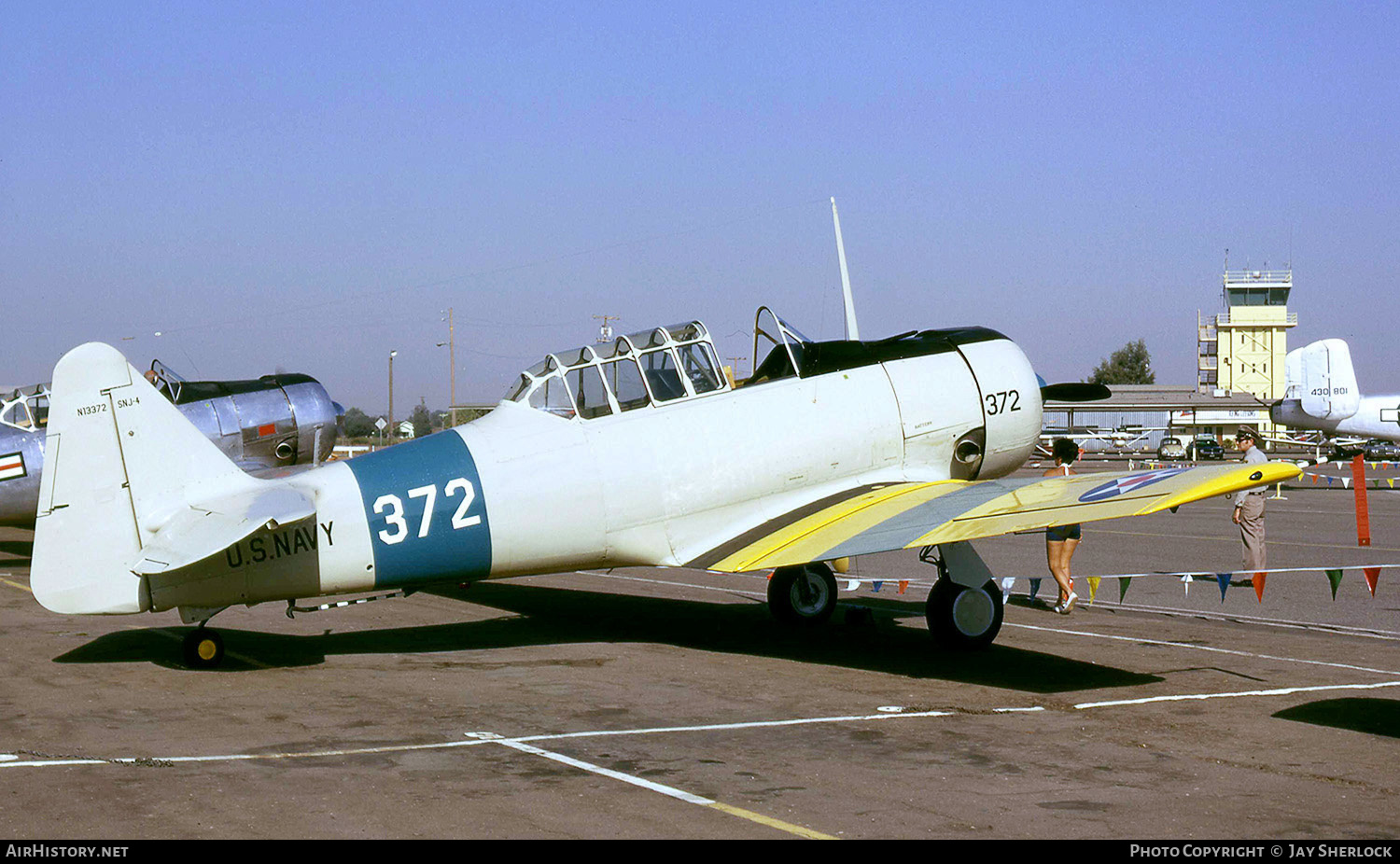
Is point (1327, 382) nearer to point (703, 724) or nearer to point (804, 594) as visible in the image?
point (804, 594)

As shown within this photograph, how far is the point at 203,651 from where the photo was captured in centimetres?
848

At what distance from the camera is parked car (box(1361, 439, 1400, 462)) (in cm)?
6444

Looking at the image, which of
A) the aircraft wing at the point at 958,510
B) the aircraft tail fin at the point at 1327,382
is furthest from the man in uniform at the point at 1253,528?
the aircraft tail fin at the point at 1327,382

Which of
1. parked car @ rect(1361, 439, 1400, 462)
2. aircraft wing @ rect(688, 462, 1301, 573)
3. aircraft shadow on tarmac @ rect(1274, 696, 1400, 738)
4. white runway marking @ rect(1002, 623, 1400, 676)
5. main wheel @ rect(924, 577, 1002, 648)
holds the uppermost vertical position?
aircraft wing @ rect(688, 462, 1301, 573)

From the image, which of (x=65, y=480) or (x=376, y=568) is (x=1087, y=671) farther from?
(x=65, y=480)

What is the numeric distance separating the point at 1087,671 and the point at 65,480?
23.5 ft

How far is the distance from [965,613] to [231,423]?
1170cm

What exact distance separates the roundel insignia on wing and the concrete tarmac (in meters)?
1.28

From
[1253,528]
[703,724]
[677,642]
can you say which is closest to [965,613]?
[677,642]

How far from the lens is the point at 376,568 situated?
8.55 m

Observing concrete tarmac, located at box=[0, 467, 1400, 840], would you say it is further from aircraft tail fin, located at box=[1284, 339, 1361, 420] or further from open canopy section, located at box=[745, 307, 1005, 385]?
aircraft tail fin, located at box=[1284, 339, 1361, 420]

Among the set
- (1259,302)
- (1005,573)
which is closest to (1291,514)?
(1005,573)

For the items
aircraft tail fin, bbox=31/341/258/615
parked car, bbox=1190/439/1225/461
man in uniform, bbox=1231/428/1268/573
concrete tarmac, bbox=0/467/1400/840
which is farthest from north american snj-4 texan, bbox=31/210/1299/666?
parked car, bbox=1190/439/1225/461

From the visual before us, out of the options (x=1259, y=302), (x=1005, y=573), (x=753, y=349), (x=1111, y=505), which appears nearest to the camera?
(x=1111, y=505)
